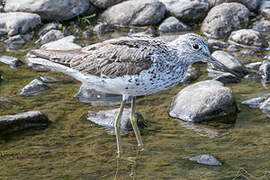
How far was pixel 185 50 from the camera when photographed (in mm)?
6766

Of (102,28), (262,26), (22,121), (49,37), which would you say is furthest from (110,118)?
(262,26)

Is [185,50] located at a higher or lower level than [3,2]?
higher

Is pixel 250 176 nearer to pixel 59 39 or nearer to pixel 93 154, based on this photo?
pixel 93 154

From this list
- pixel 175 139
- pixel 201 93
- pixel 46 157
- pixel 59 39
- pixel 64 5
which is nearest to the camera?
pixel 46 157

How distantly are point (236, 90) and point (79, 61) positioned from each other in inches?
146

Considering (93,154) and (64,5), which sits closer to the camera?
(93,154)

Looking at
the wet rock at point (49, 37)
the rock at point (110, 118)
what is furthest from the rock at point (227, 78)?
the wet rock at point (49, 37)

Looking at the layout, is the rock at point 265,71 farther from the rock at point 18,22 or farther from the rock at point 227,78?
the rock at point 18,22

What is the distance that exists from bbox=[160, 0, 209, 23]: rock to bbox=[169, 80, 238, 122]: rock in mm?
4566

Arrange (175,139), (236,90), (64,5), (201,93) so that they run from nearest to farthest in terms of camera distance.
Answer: (175,139), (201,93), (236,90), (64,5)

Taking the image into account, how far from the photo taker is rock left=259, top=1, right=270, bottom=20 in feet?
40.4

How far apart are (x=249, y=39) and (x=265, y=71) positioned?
1823 millimetres

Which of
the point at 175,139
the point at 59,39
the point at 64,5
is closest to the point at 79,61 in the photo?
the point at 175,139

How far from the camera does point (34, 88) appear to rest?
918 cm
